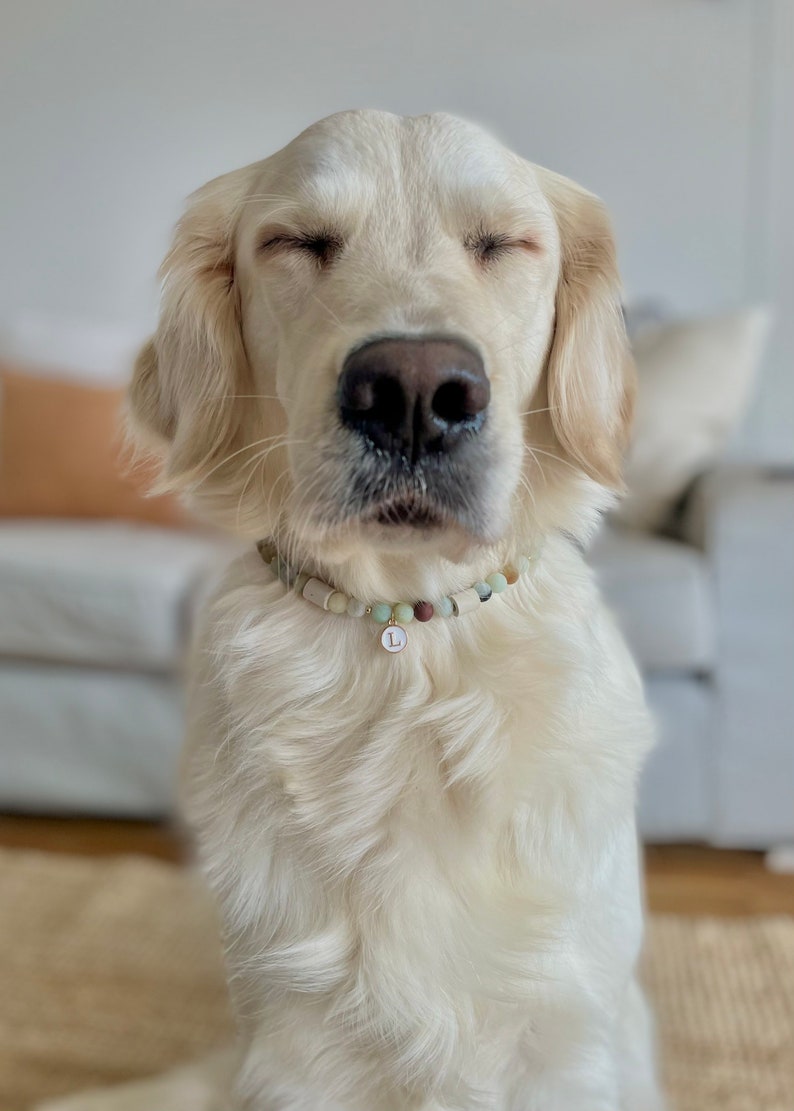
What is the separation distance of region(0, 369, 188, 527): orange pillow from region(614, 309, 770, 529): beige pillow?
3.66ft

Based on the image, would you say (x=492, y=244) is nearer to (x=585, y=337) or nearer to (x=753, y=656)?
(x=585, y=337)

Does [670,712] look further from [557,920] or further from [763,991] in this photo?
[557,920]

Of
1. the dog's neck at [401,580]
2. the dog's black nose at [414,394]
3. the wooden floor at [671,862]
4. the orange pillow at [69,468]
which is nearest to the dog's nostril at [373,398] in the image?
the dog's black nose at [414,394]

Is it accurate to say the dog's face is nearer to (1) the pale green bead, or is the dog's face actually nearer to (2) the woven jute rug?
(1) the pale green bead

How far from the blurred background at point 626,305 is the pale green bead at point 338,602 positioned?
1.04 metres

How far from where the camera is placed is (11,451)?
2.51 meters

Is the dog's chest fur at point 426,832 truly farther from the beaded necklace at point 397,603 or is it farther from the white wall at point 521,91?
the white wall at point 521,91

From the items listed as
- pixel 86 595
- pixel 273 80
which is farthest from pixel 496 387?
pixel 273 80

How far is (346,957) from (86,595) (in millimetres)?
1309

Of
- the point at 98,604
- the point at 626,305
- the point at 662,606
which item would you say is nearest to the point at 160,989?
the point at 98,604

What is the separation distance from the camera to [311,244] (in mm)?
854

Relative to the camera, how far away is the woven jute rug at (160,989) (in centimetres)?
133

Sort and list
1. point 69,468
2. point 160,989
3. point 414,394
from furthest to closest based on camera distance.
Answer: point 69,468
point 160,989
point 414,394

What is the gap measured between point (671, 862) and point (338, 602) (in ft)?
4.44
